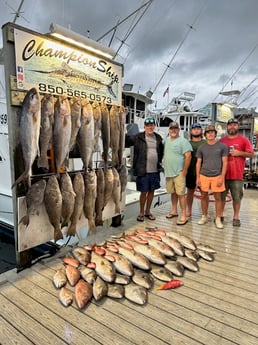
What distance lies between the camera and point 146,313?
1.78m

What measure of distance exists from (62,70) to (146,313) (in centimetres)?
227

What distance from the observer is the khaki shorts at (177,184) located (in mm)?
3660

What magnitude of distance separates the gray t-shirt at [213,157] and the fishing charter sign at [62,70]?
1395 mm

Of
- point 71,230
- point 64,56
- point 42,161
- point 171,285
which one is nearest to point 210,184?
point 171,285

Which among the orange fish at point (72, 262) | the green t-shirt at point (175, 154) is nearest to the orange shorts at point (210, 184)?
the green t-shirt at point (175, 154)

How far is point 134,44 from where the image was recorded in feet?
24.7

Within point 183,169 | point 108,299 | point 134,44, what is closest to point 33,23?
point 134,44

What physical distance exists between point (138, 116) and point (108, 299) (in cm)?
1106

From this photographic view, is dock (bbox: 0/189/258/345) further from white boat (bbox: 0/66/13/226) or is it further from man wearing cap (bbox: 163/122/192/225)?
white boat (bbox: 0/66/13/226)

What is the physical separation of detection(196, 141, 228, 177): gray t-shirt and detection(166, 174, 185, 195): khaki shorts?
0.32 metres

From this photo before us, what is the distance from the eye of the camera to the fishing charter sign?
2.22 metres

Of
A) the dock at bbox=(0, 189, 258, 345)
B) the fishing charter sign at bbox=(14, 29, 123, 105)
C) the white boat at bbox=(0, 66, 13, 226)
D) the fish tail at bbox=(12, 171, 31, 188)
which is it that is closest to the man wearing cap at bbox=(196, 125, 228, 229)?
the dock at bbox=(0, 189, 258, 345)

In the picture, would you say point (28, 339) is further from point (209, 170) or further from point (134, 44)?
point (134, 44)

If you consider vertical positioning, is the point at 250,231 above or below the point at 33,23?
below
